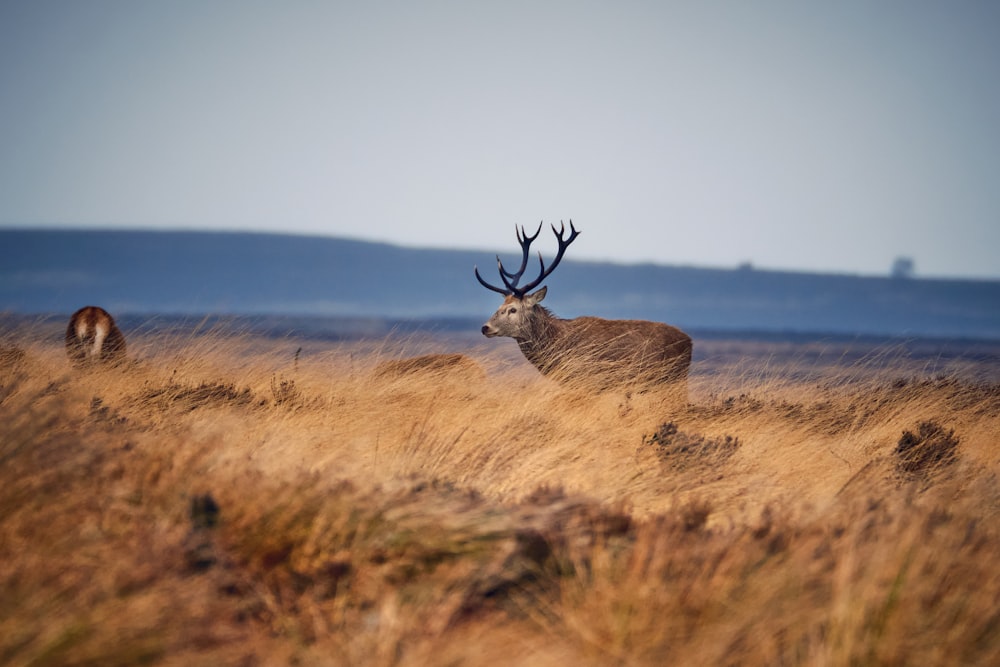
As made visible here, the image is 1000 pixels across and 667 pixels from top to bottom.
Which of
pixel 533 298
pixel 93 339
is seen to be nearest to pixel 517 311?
pixel 533 298

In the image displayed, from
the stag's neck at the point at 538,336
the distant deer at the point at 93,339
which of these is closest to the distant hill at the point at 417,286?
the stag's neck at the point at 538,336

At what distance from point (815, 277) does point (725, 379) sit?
619ft

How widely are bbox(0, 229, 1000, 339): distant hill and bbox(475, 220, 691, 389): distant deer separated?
16739cm

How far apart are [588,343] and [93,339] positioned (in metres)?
5.38

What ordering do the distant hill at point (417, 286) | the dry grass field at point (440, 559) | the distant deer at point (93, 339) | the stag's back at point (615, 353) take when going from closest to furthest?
the dry grass field at point (440, 559) → the distant deer at point (93, 339) → the stag's back at point (615, 353) → the distant hill at point (417, 286)

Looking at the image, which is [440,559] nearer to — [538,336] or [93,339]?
[93,339]

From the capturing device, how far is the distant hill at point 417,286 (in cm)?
17975

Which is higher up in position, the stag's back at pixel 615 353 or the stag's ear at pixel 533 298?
the stag's ear at pixel 533 298

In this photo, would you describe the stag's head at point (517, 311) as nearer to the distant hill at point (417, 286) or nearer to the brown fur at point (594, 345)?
the brown fur at point (594, 345)

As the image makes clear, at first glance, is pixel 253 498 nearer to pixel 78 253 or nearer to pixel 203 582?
pixel 203 582

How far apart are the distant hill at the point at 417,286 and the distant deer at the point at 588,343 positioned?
167 metres

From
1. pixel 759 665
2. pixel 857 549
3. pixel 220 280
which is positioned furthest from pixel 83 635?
pixel 220 280

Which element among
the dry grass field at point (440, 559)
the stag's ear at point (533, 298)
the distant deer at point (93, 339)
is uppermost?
the stag's ear at point (533, 298)

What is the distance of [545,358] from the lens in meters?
10.8
